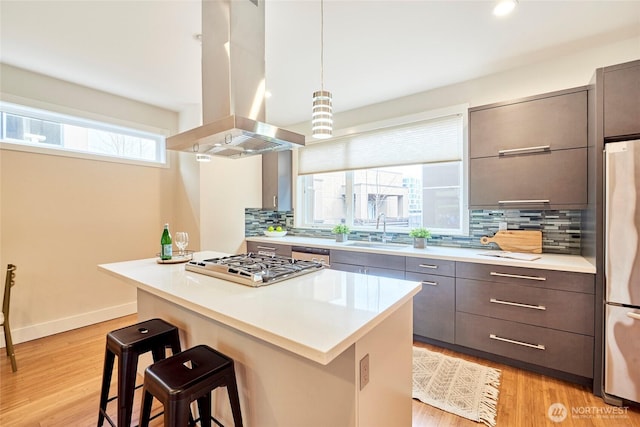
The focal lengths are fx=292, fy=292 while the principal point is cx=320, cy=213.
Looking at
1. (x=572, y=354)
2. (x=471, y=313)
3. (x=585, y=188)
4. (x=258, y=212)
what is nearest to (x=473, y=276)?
(x=471, y=313)

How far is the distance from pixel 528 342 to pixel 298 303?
6.78 ft

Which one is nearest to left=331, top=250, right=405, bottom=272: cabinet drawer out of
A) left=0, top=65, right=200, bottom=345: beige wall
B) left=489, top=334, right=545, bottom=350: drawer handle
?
left=489, top=334, right=545, bottom=350: drawer handle

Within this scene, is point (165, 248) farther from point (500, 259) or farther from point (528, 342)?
point (528, 342)

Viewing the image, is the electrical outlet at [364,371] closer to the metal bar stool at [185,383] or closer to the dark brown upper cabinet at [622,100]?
the metal bar stool at [185,383]

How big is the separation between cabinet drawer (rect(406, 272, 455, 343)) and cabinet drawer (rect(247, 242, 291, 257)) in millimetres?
1602

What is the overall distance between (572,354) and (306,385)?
2074 millimetres

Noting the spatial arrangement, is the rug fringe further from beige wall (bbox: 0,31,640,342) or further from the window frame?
the window frame

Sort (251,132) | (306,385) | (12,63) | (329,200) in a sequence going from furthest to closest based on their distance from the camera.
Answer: (329,200) → (12,63) → (251,132) → (306,385)

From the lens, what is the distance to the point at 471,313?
2492 millimetres

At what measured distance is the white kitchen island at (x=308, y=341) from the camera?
1031 mm

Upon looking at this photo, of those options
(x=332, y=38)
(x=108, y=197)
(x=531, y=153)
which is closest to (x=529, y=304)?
(x=531, y=153)

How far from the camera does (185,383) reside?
1.17m

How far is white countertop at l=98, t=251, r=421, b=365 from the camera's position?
3.08 feet

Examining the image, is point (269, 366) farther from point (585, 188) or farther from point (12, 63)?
point (12, 63)
